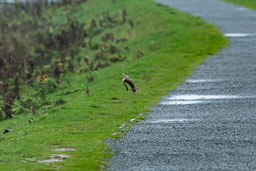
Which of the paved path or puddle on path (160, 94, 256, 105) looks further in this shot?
puddle on path (160, 94, 256, 105)

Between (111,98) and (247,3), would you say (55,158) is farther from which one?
(247,3)

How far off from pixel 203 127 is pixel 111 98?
4468mm

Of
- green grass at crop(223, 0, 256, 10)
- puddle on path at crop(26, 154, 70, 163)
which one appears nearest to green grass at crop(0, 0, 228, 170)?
puddle on path at crop(26, 154, 70, 163)

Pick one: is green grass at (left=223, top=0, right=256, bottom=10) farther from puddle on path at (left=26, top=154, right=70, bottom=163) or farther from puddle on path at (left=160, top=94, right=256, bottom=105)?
puddle on path at (left=26, top=154, right=70, bottom=163)

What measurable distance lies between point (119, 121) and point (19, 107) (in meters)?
6.32

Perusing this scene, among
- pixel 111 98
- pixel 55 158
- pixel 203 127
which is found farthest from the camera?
pixel 111 98

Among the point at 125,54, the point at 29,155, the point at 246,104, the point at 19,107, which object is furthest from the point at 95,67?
the point at 29,155

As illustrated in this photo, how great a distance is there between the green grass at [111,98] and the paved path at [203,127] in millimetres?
431

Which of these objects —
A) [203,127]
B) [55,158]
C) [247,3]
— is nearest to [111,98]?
[203,127]

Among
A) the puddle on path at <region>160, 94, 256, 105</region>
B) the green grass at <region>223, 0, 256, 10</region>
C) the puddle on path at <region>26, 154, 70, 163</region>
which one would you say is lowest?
the puddle on path at <region>26, 154, 70, 163</region>

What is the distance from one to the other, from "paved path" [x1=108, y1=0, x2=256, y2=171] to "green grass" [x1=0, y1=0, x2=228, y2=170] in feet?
1.41

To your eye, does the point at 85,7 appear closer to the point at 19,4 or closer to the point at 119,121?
the point at 19,4

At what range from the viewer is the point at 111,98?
51.9ft

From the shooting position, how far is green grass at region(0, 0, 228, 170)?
33.8 feet
